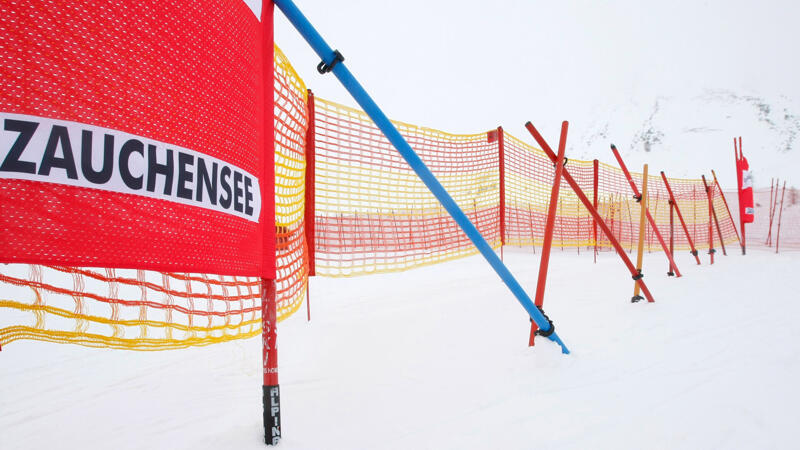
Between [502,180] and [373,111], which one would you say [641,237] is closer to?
[502,180]

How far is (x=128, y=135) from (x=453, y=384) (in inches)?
71.2

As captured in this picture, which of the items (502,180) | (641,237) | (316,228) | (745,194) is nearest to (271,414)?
(316,228)

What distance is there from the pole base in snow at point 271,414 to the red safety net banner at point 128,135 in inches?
19.4

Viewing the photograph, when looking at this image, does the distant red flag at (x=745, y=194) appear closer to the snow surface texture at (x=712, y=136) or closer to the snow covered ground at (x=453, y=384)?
the snow covered ground at (x=453, y=384)

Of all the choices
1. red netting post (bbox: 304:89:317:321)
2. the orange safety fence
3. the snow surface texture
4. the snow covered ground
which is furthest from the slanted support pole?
the snow surface texture

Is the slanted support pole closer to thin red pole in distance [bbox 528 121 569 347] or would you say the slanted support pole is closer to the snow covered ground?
the snow covered ground

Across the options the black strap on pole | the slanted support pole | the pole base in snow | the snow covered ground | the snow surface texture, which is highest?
the snow surface texture

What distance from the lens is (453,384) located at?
82.7 inches

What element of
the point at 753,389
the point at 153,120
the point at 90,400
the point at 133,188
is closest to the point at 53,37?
the point at 153,120

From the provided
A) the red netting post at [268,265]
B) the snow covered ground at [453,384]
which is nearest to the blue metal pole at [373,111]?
the red netting post at [268,265]

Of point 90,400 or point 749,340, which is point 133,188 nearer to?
point 90,400

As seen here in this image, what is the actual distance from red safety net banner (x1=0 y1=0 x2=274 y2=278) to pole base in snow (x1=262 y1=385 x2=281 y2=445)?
49cm

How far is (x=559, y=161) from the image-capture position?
2.78 m

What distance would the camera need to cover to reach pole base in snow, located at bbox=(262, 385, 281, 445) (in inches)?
60.5
